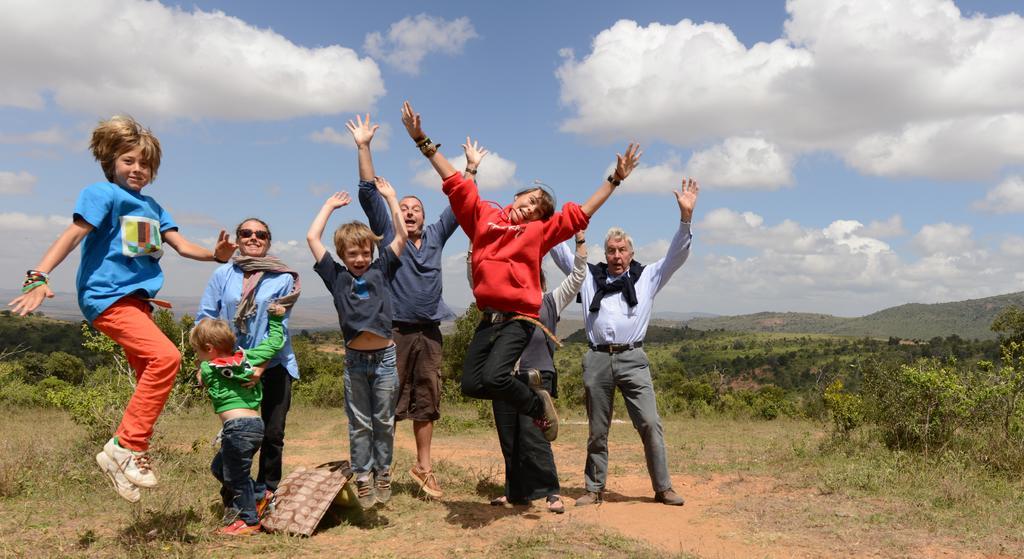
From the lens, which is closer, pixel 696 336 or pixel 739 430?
pixel 739 430

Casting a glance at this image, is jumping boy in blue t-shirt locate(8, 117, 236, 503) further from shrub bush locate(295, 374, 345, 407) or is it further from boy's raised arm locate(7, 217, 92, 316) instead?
shrub bush locate(295, 374, 345, 407)

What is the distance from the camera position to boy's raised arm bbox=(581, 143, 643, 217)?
4.56 meters

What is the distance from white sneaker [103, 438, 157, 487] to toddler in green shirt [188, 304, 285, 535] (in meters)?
0.50

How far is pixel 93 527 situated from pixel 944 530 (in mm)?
6191

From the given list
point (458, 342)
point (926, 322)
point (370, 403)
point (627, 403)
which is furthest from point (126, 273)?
point (926, 322)

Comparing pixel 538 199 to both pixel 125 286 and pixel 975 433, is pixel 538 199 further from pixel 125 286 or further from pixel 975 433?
pixel 975 433

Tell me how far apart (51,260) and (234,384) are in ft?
4.02

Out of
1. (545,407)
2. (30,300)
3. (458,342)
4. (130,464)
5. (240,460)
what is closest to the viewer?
(30,300)

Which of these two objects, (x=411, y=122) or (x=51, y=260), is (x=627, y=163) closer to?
(x=411, y=122)

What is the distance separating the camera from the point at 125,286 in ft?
12.1

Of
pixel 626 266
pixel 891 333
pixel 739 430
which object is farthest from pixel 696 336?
pixel 626 266

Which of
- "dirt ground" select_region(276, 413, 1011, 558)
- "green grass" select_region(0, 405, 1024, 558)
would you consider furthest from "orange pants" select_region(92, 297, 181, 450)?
"dirt ground" select_region(276, 413, 1011, 558)

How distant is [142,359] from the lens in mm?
3752

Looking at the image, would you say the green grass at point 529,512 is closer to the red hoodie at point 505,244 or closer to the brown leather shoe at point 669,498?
the brown leather shoe at point 669,498
